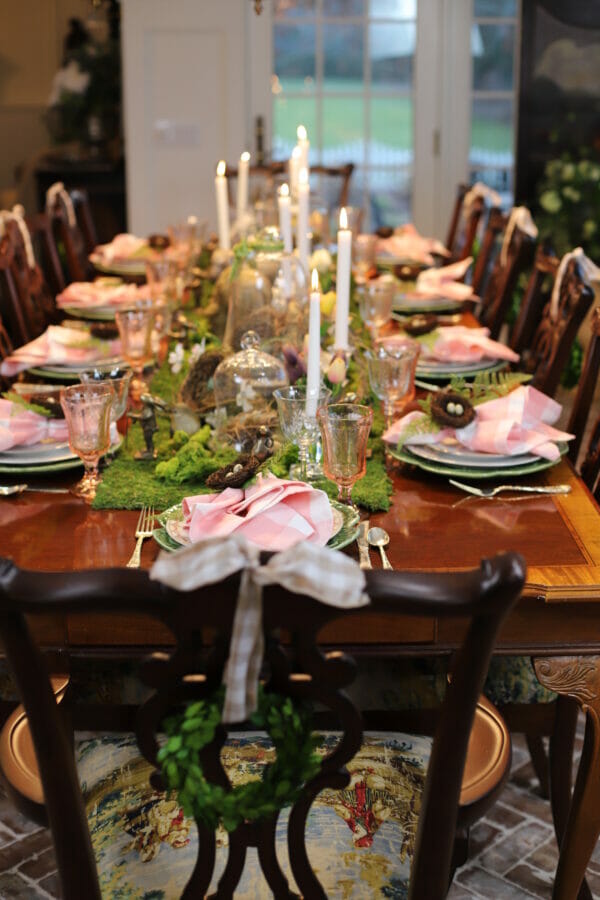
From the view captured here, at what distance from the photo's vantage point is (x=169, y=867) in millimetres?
1230

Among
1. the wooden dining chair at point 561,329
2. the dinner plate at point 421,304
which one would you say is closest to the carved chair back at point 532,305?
the wooden dining chair at point 561,329

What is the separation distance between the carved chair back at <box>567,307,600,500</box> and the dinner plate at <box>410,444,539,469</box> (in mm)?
195

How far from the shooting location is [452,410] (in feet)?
5.65

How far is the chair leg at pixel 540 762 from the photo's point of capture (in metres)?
2.11

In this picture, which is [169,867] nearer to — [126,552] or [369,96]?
[126,552]

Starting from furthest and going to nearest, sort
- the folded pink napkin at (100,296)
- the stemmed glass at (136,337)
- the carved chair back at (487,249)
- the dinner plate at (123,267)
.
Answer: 1. the dinner plate at (123,267)
2. the carved chair back at (487,249)
3. the folded pink napkin at (100,296)
4. the stemmed glass at (136,337)

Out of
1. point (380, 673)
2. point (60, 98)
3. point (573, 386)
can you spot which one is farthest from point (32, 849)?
point (60, 98)

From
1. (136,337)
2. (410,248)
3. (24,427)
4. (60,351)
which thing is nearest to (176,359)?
(136,337)

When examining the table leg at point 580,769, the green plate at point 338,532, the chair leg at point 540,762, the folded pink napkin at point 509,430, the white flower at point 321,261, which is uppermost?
the white flower at point 321,261

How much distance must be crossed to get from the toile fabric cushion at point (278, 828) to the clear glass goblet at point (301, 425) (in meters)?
0.37

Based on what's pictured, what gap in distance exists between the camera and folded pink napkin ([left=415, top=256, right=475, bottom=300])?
3.01 meters

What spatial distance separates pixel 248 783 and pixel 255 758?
15.7 inches

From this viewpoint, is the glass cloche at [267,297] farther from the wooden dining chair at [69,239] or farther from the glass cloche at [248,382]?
the wooden dining chair at [69,239]

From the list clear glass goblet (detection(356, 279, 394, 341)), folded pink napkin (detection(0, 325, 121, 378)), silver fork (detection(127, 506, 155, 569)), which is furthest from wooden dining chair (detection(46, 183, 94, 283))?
silver fork (detection(127, 506, 155, 569))
